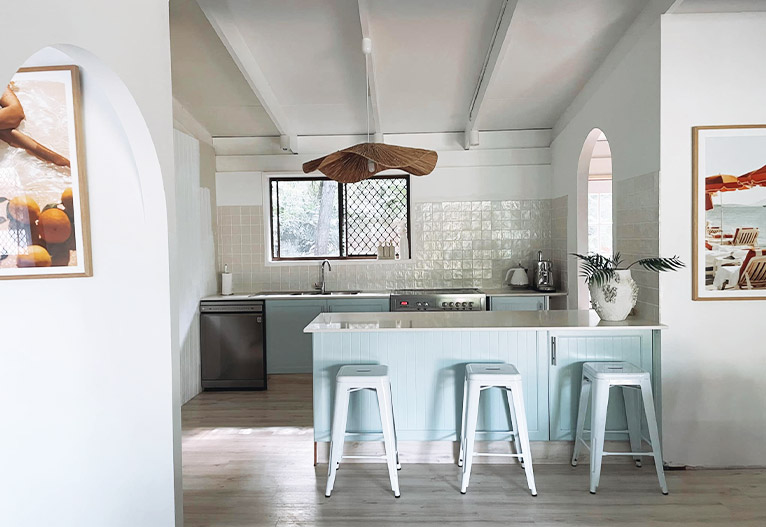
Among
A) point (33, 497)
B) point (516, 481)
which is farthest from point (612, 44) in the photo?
point (33, 497)

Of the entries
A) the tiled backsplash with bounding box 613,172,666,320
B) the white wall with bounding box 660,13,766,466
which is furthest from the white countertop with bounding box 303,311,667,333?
the white wall with bounding box 660,13,766,466

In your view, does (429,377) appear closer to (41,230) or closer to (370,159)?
(370,159)

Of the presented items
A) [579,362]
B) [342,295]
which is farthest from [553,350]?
[342,295]

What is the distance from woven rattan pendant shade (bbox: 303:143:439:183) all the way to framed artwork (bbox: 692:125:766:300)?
5.35ft

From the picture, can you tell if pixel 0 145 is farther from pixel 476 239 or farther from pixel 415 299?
pixel 476 239

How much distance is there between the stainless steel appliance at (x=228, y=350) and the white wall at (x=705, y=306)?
11.9ft

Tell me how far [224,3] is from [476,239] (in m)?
3.63

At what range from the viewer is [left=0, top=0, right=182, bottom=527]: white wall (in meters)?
2.37

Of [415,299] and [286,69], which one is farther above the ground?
[286,69]

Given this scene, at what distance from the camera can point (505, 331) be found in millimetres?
3609

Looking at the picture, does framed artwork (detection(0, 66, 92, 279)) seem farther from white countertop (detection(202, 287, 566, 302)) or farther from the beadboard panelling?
Result: white countertop (detection(202, 287, 566, 302))

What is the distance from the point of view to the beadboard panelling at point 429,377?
3629mm

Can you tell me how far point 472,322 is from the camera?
3.70m

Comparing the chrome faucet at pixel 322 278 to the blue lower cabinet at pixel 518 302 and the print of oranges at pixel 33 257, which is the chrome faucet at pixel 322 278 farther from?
the print of oranges at pixel 33 257
